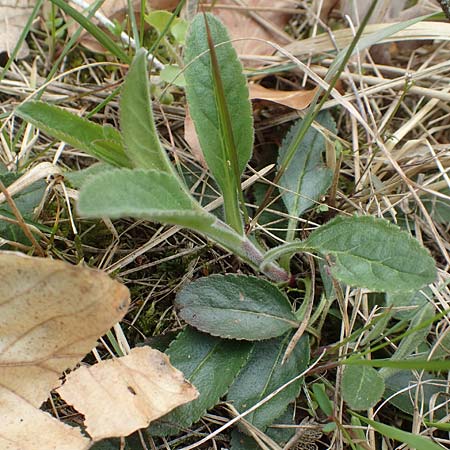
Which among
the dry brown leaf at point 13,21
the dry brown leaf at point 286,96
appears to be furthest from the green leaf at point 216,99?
the dry brown leaf at point 13,21

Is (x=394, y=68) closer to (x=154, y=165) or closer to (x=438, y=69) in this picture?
(x=438, y=69)

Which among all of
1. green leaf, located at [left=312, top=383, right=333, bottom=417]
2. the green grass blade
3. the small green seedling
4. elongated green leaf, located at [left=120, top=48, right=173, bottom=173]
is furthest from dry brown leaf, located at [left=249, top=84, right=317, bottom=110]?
green leaf, located at [left=312, top=383, right=333, bottom=417]

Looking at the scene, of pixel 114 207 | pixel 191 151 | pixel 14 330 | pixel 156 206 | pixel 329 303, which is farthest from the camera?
pixel 191 151

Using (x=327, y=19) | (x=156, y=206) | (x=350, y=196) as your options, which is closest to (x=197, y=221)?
(x=156, y=206)

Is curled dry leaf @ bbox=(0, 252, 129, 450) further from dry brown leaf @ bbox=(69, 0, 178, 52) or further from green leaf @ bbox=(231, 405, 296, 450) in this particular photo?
dry brown leaf @ bbox=(69, 0, 178, 52)

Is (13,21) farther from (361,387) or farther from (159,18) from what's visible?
(361,387)

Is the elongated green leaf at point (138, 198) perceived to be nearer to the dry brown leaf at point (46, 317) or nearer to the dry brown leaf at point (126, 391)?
the dry brown leaf at point (46, 317)
